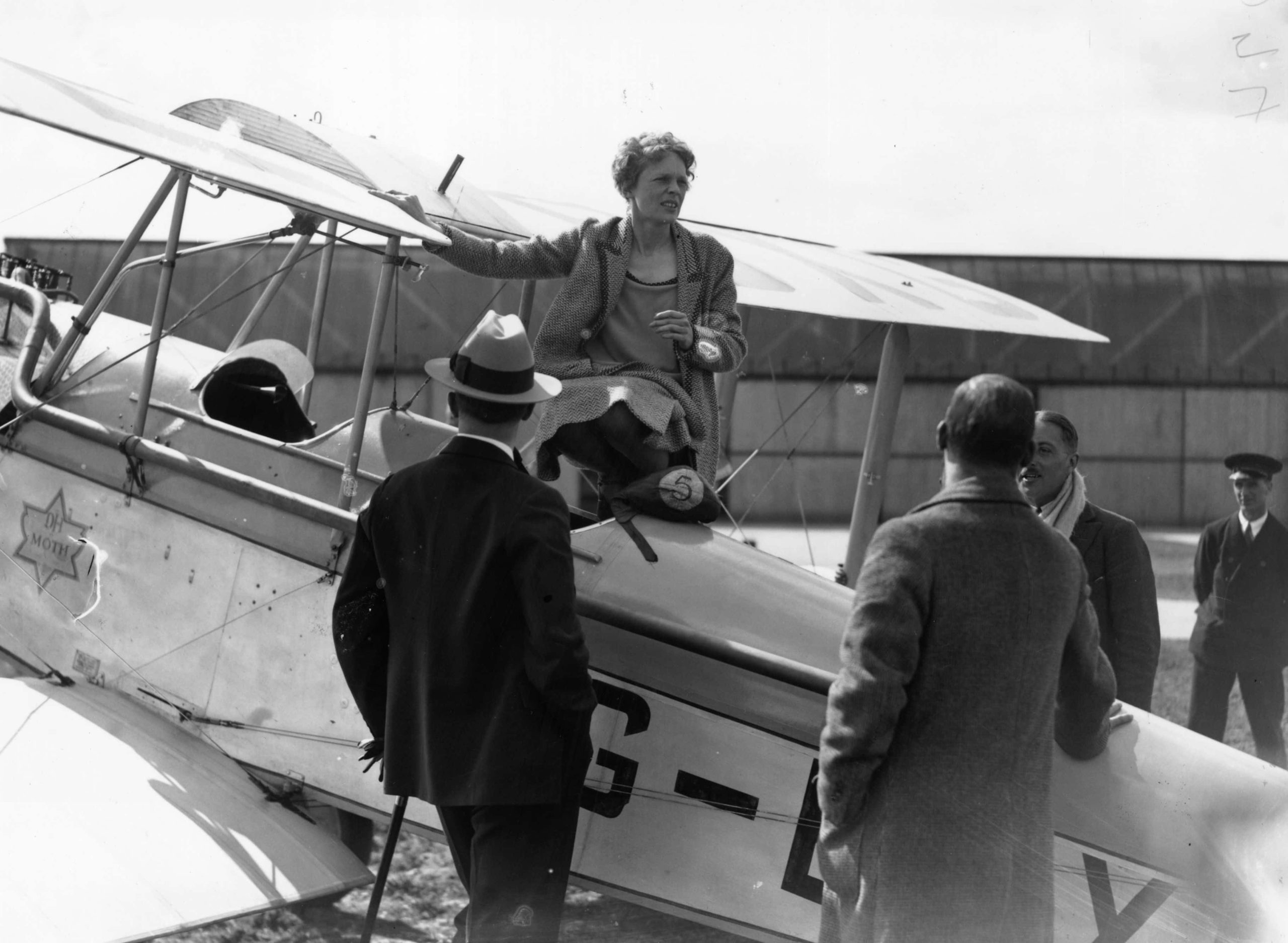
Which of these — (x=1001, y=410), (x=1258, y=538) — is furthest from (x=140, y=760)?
(x=1258, y=538)

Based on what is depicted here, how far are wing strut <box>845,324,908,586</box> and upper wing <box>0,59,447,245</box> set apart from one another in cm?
291

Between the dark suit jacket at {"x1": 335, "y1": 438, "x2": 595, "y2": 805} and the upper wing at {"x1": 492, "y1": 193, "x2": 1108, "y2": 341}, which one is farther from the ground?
the upper wing at {"x1": 492, "y1": 193, "x2": 1108, "y2": 341}

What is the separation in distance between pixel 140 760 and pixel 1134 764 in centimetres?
291

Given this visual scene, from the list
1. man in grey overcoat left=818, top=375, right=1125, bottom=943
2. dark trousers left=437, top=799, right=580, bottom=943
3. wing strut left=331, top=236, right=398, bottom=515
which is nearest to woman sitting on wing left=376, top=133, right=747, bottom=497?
wing strut left=331, top=236, right=398, bottom=515

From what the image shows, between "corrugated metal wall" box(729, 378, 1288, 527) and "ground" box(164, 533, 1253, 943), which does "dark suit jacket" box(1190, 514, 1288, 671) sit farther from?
"corrugated metal wall" box(729, 378, 1288, 527)

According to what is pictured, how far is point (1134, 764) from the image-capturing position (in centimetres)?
314

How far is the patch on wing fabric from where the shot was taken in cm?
372

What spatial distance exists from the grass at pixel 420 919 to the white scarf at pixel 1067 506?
1.73m

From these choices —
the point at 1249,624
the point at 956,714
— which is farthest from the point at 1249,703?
the point at 956,714

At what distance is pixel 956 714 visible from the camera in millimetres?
2383

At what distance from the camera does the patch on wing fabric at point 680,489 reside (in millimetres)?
3723

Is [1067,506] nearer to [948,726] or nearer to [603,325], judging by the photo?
[603,325]

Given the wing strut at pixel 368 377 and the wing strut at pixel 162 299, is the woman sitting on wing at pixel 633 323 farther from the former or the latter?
the wing strut at pixel 162 299

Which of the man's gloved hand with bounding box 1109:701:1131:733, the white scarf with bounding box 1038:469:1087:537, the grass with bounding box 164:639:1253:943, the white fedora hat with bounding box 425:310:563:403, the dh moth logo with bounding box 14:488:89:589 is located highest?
the white fedora hat with bounding box 425:310:563:403
